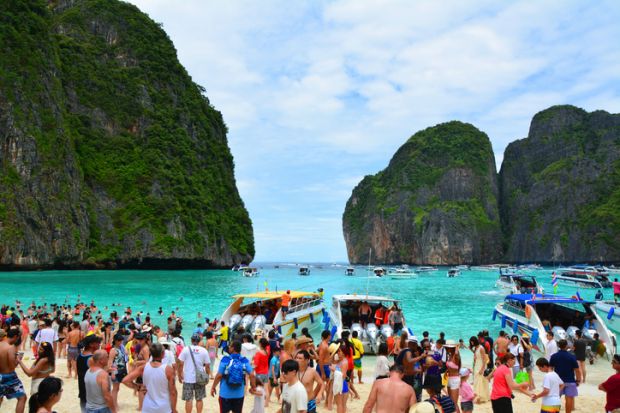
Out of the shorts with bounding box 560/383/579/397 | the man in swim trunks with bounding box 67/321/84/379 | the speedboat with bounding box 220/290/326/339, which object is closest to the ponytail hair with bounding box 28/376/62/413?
the man in swim trunks with bounding box 67/321/84/379

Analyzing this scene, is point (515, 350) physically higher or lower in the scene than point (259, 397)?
lower

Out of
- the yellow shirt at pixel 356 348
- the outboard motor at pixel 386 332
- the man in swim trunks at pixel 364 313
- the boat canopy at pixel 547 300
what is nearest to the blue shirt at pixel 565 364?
the yellow shirt at pixel 356 348

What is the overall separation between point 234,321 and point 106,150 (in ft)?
269

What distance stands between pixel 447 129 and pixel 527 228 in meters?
47.0

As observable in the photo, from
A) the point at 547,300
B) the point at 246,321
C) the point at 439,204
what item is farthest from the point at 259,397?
the point at 439,204

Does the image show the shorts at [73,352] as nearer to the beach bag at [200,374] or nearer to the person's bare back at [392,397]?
the beach bag at [200,374]

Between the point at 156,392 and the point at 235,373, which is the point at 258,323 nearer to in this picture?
the point at 235,373

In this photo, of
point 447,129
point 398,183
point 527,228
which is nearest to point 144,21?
point 398,183

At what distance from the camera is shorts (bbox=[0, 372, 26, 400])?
7.67 metres

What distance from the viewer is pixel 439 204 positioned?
547 feet

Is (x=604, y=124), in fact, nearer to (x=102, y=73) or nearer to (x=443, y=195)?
(x=443, y=195)

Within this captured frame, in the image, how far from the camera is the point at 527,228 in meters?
162

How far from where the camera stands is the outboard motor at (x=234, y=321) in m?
19.5

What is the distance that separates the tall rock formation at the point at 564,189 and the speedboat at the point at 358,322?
136 m
